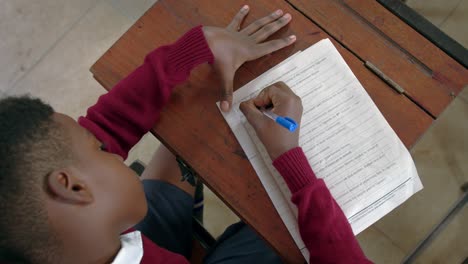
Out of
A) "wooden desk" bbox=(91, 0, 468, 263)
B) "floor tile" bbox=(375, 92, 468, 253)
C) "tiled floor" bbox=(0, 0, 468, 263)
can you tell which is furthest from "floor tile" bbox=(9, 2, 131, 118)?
"floor tile" bbox=(375, 92, 468, 253)

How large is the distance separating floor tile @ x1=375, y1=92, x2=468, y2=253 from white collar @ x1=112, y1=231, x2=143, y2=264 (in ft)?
3.28

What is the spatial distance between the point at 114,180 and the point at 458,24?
1573 millimetres

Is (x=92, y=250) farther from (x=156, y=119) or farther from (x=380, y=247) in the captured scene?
(x=380, y=247)

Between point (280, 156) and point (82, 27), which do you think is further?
point (82, 27)

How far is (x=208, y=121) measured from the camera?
0.78m

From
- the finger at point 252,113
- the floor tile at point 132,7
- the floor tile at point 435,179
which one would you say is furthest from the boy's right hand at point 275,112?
the floor tile at point 132,7

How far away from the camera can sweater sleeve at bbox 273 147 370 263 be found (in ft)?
2.28

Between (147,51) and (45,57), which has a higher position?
(45,57)

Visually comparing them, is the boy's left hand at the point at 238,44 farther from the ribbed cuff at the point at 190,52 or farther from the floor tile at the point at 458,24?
the floor tile at the point at 458,24

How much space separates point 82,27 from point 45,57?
20cm

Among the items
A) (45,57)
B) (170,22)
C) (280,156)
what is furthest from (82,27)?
(280,156)

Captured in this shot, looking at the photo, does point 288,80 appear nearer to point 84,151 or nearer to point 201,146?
point 201,146

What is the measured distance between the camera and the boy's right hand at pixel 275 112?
2.41ft

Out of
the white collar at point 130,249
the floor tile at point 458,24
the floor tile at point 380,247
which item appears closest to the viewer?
the white collar at point 130,249
